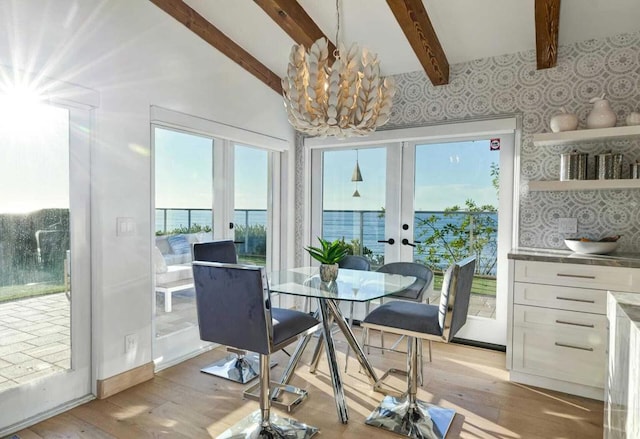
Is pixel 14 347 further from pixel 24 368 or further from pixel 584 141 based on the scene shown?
pixel 584 141

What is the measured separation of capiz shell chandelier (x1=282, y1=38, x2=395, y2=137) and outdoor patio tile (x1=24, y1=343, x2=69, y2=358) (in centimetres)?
205

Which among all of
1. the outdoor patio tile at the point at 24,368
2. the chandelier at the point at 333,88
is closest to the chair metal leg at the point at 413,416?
the chandelier at the point at 333,88

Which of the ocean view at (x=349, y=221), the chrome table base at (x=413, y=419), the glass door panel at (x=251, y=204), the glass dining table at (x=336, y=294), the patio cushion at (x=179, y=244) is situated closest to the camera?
the chrome table base at (x=413, y=419)

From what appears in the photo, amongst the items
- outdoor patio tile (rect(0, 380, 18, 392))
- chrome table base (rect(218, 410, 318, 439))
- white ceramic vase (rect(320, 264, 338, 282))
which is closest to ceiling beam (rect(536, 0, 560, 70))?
white ceramic vase (rect(320, 264, 338, 282))

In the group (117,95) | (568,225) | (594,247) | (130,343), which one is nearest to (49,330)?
(130,343)

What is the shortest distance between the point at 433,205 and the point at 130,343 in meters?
2.83

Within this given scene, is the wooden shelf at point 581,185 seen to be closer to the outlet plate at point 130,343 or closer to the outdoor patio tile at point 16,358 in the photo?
the outlet plate at point 130,343

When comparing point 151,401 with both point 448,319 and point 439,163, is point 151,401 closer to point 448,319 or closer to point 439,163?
point 448,319

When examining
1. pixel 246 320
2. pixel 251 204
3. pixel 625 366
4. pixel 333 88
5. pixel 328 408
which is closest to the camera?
pixel 625 366

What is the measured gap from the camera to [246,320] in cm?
198

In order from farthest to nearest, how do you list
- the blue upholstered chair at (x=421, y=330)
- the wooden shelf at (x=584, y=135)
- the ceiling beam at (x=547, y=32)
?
the wooden shelf at (x=584, y=135) → the ceiling beam at (x=547, y=32) → the blue upholstered chair at (x=421, y=330)

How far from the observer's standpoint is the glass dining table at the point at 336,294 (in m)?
2.36

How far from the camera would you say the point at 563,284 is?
2.78 m

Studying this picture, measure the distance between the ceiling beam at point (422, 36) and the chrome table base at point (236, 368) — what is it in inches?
107
